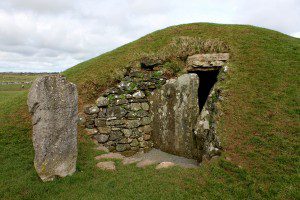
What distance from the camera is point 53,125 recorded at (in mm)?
10148

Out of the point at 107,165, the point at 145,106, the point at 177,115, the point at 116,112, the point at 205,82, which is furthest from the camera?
the point at 205,82

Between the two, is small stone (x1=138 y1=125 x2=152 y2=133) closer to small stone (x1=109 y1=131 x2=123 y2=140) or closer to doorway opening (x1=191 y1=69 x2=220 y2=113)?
small stone (x1=109 y1=131 x2=123 y2=140)

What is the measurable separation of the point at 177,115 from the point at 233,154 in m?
4.63

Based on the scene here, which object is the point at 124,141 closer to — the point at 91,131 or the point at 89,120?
the point at 91,131

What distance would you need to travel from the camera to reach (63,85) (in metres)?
10.4

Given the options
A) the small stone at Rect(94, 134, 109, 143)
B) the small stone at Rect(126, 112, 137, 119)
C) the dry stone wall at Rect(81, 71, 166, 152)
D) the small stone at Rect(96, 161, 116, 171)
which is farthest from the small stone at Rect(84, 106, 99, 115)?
the small stone at Rect(96, 161, 116, 171)

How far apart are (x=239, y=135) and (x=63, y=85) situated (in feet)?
25.1

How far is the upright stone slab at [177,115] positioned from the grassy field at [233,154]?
2.04 m

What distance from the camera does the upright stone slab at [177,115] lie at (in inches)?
555

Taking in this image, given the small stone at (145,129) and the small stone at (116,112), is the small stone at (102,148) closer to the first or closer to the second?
the small stone at (116,112)

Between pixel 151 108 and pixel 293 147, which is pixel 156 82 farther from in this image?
pixel 293 147

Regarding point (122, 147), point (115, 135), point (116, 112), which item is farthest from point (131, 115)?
point (122, 147)

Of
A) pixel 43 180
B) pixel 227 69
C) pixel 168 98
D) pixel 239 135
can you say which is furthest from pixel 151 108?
pixel 43 180

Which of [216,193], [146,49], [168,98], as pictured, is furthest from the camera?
[146,49]
